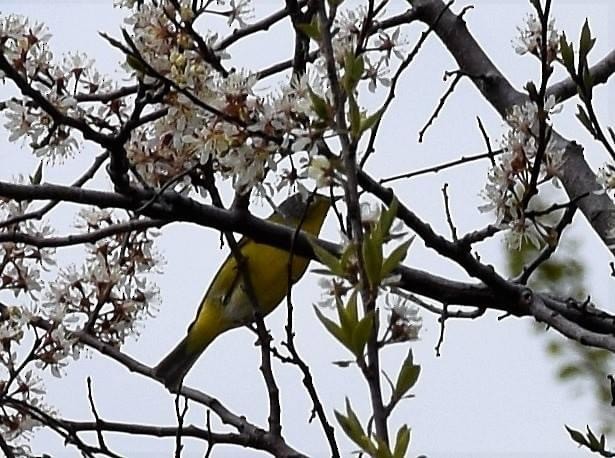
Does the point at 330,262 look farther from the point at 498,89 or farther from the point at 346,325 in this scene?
the point at 498,89

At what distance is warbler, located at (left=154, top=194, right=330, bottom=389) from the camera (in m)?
4.11

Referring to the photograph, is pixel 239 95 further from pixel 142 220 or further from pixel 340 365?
pixel 340 365

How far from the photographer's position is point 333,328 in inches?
43.3

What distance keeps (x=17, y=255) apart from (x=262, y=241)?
914mm

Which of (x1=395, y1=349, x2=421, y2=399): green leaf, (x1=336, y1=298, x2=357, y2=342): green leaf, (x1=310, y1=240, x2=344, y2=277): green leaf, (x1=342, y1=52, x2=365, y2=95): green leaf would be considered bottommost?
(x1=395, y1=349, x2=421, y2=399): green leaf

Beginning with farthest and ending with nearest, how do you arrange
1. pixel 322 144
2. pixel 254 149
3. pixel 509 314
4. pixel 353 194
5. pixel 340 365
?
1. pixel 509 314
2. pixel 254 149
3. pixel 322 144
4. pixel 340 365
5. pixel 353 194

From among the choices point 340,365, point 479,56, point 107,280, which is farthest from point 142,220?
point 479,56

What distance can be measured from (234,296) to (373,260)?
3.30 meters

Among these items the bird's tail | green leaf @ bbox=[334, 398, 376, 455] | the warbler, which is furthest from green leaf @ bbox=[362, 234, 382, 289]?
the bird's tail

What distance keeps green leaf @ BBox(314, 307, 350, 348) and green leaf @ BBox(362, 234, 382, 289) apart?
0.20ft

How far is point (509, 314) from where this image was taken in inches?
92.5

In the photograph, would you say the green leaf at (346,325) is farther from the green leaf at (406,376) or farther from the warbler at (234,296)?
the warbler at (234,296)

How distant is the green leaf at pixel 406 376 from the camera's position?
1124 millimetres

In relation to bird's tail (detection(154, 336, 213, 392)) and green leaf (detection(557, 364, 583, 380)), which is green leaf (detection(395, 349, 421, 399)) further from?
bird's tail (detection(154, 336, 213, 392))
